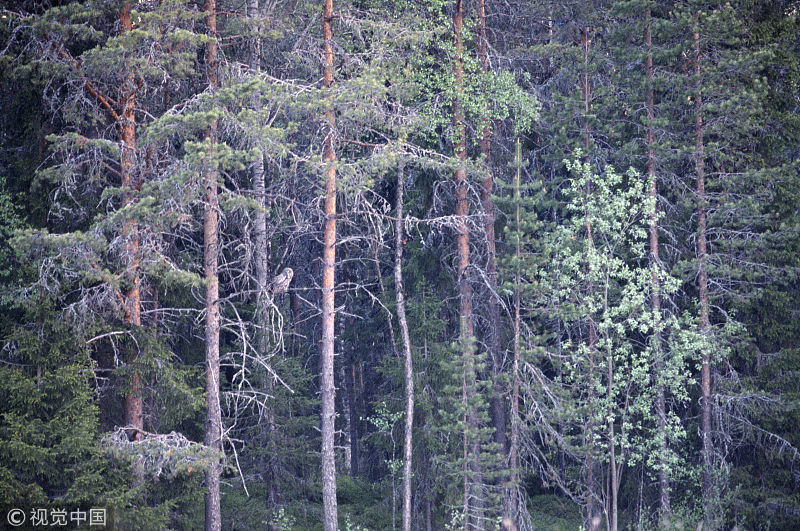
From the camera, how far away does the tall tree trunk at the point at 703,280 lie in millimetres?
16406

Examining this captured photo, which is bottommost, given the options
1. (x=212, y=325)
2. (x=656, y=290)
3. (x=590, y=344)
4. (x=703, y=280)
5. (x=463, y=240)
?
(x=590, y=344)

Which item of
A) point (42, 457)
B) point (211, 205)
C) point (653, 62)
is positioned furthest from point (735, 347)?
point (42, 457)

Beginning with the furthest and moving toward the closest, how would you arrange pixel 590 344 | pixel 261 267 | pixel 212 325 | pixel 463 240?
pixel 463 240
pixel 261 267
pixel 590 344
pixel 212 325

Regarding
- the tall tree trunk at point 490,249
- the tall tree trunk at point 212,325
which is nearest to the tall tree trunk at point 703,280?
the tall tree trunk at point 490,249

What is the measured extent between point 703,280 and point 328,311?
817 cm

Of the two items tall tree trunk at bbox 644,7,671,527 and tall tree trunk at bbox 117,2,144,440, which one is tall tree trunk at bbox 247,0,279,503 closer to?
tall tree trunk at bbox 117,2,144,440

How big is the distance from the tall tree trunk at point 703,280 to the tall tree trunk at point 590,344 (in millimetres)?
2290

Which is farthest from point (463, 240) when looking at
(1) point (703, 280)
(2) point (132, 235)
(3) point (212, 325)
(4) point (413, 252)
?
(2) point (132, 235)

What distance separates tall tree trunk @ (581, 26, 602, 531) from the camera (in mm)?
16734

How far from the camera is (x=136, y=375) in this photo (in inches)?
543

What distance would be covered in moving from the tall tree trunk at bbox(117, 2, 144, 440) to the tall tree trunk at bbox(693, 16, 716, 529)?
37.4ft

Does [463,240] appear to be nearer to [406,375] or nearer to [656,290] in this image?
[406,375]

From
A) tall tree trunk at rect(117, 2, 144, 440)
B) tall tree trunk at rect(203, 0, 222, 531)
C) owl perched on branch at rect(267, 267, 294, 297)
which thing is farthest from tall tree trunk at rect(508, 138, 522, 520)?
tall tree trunk at rect(117, 2, 144, 440)

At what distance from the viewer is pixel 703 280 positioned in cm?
1683
